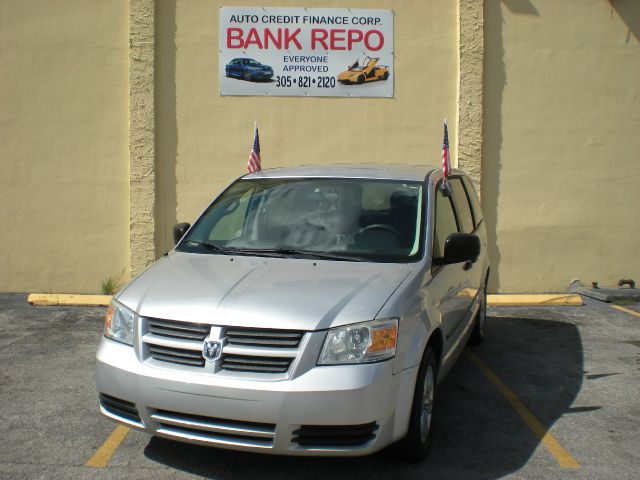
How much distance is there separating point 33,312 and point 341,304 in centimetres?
597

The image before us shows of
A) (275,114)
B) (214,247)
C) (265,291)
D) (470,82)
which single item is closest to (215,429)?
(265,291)

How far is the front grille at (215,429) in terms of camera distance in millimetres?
3836

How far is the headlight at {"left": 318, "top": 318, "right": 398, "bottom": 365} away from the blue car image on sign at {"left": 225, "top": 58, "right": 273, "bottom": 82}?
21.9ft

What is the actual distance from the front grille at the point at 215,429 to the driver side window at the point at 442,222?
176 centimetres

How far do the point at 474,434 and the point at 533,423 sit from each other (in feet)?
1.70

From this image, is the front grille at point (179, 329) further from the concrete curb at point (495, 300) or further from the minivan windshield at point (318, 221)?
the concrete curb at point (495, 300)

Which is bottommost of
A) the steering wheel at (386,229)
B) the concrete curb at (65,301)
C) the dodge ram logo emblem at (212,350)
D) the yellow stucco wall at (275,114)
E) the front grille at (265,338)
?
the concrete curb at (65,301)

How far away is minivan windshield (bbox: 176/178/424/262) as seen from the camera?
4.97m

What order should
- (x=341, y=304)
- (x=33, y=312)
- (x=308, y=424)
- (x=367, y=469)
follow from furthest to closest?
(x=33, y=312) → (x=367, y=469) → (x=341, y=304) → (x=308, y=424)

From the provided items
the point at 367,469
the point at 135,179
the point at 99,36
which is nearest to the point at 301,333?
the point at 367,469

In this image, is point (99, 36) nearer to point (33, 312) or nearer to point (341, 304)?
point (33, 312)

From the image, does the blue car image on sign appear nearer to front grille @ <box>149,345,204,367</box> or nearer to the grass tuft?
the grass tuft

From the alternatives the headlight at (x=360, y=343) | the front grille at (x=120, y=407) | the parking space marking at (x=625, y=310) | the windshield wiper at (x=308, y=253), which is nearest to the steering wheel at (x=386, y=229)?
the windshield wiper at (x=308, y=253)

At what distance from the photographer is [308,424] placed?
3.78m
